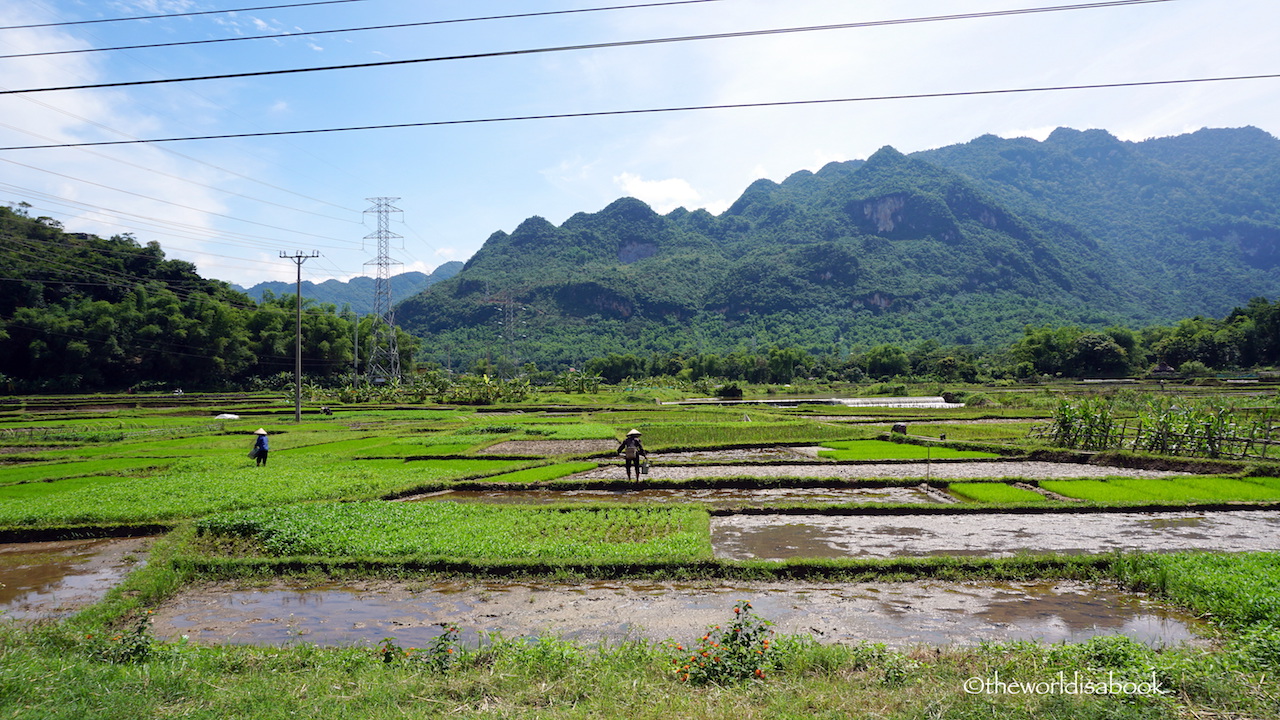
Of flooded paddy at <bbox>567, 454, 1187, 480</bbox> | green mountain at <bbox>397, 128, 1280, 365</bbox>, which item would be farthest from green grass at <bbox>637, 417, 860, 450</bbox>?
green mountain at <bbox>397, 128, 1280, 365</bbox>

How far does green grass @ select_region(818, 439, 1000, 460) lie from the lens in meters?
22.2

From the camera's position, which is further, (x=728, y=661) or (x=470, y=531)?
(x=470, y=531)

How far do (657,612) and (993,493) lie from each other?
1133cm

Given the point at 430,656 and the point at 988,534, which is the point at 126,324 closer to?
the point at 430,656

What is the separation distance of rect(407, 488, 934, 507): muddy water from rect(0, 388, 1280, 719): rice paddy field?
392mm

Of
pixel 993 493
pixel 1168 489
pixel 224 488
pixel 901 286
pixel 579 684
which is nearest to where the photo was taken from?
pixel 579 684

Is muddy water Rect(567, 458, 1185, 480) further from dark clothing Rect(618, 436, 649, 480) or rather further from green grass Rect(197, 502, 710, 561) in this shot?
→ green grass Rect(197, 502, 710, 561)

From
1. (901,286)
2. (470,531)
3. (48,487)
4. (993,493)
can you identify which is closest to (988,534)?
(993,493)

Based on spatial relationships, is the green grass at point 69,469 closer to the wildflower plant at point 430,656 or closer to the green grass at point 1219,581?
the wildflower plant at point 430,656

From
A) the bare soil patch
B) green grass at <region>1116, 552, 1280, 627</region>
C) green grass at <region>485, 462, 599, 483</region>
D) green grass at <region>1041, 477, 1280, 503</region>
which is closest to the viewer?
green grass at <region>1116, 552, 1280, 627</region>

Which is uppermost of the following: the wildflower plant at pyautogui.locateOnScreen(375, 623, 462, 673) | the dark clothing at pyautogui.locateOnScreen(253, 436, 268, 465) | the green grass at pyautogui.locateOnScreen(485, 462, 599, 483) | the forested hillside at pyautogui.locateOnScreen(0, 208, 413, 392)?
the forested hillside at pyautogui.locateOnScreen(0, 208, 413, 392)

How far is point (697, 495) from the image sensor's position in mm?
16750

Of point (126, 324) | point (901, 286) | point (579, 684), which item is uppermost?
point (901, 286)

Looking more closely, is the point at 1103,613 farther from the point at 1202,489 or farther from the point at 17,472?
the point at 17,472
